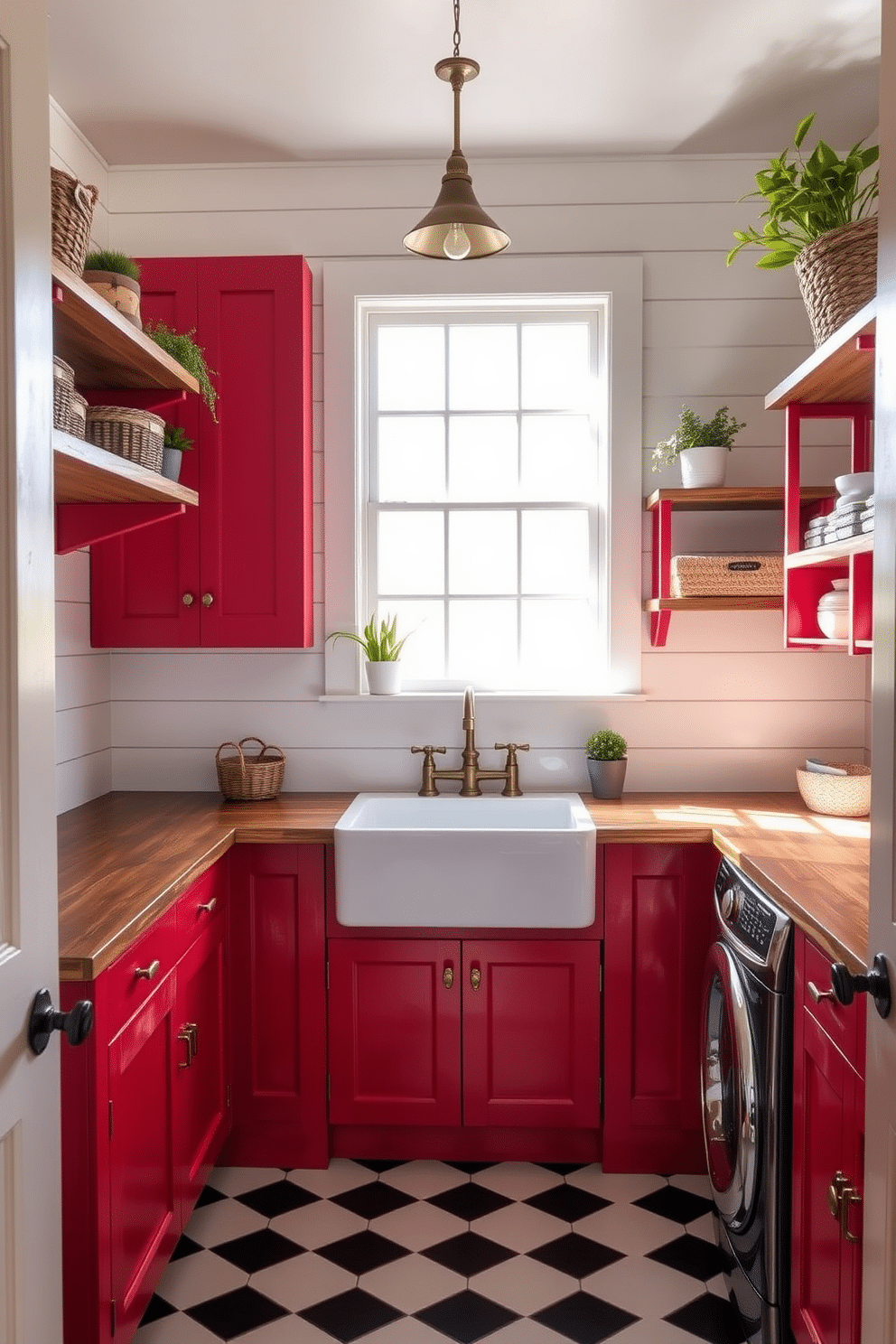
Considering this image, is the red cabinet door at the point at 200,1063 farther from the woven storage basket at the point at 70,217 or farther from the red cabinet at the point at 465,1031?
the woven storage basket at the point at 70,217

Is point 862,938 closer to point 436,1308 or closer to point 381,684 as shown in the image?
point 436,1308

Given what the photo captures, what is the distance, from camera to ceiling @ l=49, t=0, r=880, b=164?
8.10 feet

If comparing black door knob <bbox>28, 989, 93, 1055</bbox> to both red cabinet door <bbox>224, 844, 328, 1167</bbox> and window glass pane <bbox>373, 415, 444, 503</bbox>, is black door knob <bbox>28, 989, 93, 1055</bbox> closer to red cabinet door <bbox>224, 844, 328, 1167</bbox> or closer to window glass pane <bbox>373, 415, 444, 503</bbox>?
red cabinet door <bbox>224, 844, 328, 1167</bbox>

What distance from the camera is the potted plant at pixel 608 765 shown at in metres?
3.10

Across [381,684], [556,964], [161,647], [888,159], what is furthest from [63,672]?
[888,159]

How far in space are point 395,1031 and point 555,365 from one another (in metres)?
2.08

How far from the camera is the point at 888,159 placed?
1.27 m

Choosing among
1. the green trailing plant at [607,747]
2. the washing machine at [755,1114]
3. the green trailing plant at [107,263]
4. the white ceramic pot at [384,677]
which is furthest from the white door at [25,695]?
the green trailing plant at [607,747]

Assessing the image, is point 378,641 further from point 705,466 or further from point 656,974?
point 656,974

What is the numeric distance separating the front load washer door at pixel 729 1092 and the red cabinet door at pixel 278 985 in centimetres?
99

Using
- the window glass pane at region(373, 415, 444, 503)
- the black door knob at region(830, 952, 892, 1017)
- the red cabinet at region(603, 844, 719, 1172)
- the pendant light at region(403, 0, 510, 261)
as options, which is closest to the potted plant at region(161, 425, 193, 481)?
the window glass pane at region(373, 415, 444, 503)

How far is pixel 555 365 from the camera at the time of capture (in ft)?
11.0

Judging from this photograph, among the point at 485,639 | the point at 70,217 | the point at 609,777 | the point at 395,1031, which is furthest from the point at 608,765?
the point at 70,217

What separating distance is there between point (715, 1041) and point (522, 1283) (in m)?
0.68
